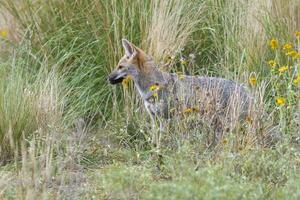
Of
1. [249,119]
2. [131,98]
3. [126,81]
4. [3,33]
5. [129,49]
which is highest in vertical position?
[3,33]

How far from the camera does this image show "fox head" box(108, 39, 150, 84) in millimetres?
7344

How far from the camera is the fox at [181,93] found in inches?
250

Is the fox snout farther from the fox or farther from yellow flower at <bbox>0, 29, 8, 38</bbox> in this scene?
yellow flower at <bbox>0, 29, 8, 38</bbox>

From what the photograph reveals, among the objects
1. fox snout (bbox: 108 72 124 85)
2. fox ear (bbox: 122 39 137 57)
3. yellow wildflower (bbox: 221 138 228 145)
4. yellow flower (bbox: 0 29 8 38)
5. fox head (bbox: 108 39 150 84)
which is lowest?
yellow wildflower (bbox: 221 138 228 145)

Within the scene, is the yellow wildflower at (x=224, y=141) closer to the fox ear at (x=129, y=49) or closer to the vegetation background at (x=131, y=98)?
the vegetation background at (x=131, y=98)

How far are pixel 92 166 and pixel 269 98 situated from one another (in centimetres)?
169

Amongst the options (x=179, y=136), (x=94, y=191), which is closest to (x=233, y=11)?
(x=179, y=136)

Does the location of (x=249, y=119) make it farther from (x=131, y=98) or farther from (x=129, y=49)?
(x=131, y=98)

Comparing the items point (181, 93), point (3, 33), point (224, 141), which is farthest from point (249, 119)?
point (3, 33)

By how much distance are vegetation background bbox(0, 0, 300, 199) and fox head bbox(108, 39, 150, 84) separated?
151mm

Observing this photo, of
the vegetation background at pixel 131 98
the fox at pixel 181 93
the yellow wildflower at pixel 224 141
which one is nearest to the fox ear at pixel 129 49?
the fox at pixel 181 93

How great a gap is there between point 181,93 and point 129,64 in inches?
34.7

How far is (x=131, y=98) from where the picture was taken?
7.63 metres

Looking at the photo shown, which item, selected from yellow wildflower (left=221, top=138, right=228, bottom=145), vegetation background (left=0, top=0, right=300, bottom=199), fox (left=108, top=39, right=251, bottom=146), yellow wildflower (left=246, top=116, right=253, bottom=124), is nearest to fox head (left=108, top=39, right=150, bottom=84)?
fox (left=108, top=39, right=251, bottom=146)
